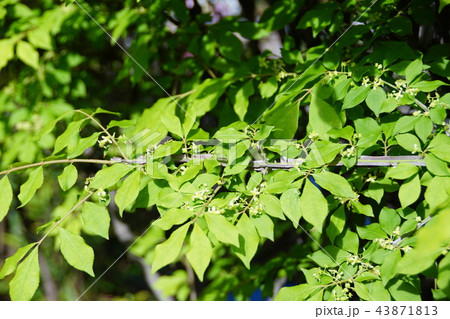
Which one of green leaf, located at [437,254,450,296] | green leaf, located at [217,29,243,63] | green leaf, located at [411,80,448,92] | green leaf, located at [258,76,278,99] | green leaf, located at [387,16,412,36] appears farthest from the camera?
green leaf, located at [217,29,243,63]

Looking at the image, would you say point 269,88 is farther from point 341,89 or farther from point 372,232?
point 372,232

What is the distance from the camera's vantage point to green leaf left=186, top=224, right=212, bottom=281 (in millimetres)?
795

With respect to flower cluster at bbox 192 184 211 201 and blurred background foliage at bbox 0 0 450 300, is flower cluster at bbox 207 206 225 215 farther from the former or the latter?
blurred background foliage at bbox 0 0 450 300

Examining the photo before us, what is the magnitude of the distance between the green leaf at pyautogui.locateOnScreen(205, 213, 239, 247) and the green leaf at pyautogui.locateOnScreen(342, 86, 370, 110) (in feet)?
1.35

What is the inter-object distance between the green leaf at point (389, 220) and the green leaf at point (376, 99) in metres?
0.26

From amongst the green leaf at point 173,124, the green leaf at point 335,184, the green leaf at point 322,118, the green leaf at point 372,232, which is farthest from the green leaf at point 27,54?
the green leaf at point 372,232

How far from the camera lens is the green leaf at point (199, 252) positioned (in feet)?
2.61

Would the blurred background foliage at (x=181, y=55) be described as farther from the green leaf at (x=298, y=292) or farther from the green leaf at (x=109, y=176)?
the green leaf at (x=298, y=292)

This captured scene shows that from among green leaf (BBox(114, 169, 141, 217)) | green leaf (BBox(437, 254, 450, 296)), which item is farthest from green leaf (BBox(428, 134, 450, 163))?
green leaf (BBox(114, 169, 141, 217))

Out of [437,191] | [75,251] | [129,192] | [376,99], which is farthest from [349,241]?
[75,251]

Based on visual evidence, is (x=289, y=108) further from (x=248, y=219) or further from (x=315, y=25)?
(x=315, y=25)

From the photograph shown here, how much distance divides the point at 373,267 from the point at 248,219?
35 centimetres

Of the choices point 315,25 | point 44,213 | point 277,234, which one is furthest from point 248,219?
point 44,213

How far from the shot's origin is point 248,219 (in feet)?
2.93
